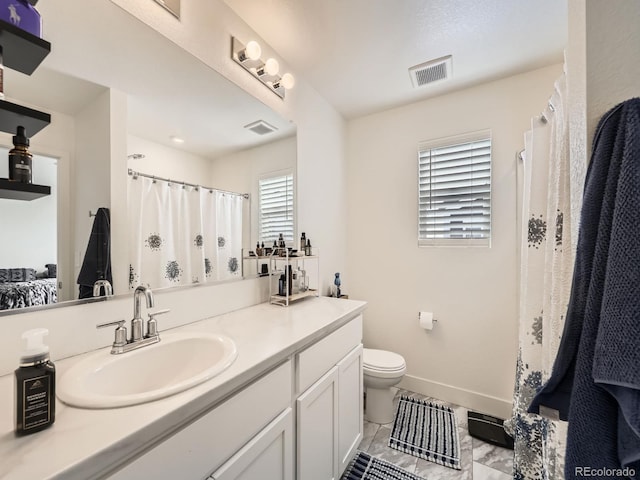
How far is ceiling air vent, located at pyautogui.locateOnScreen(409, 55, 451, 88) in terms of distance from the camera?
71.9 inches

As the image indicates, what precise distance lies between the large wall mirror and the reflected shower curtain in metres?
1.52

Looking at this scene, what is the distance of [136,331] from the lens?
3.15ft

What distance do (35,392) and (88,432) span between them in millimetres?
132

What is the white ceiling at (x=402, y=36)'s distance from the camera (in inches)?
55.8

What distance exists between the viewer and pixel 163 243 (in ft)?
3.89

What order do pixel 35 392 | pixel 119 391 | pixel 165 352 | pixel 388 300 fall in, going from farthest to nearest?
pixel 388 300 → pixel 165 352 → pixel 119 391 → pixel 35 392

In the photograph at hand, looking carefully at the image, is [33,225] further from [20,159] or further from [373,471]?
[373,471]

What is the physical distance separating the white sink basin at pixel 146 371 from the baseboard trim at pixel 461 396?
6.44ft

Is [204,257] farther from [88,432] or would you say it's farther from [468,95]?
[468,95]

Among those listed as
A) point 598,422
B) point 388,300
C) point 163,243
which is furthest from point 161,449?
point 388,300

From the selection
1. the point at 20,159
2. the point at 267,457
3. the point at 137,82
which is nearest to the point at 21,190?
the point at 20,159

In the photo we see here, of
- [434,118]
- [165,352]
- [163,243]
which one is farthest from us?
[434,118]

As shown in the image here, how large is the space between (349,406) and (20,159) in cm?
170

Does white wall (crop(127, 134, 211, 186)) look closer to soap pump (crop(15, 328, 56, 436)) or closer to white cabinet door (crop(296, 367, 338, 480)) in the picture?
soap pump (crop(15, 328, 56, 436))
